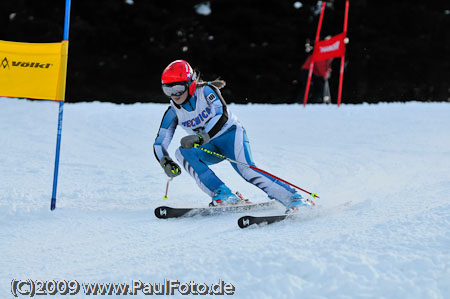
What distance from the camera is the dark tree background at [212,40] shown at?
17.0 meters

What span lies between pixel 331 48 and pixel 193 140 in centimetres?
745

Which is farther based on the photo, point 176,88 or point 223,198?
point 223,198

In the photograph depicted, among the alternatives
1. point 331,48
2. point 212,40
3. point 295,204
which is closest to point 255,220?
point 295,204

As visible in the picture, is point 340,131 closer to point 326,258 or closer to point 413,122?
point 413,122

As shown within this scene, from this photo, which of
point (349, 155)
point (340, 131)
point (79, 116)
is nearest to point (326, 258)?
point (349, 155)

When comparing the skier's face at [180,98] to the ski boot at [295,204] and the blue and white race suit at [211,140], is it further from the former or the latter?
the ski boot at [295,204]

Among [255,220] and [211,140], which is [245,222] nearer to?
[255,220]

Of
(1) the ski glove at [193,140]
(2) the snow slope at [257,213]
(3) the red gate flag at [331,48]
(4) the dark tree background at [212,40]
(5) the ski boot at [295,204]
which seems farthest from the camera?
(4) the dark tree background at [212,40]

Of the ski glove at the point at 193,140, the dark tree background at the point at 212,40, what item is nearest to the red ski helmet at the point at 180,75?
the ski glove at the point at 193,140

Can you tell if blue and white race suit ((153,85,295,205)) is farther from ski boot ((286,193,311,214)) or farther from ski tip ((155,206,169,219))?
ski tip ((155,206,169,219))

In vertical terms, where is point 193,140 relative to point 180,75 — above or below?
below

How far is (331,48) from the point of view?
35.6 ft

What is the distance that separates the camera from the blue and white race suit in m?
4.23

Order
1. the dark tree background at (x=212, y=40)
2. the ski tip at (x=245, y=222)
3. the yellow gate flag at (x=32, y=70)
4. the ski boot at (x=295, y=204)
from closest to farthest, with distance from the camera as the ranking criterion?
the ski tip at (x=245, y=222)
the ski boot at (x=295, y=204)
the yellow gate flag at (x=32, y=70)
the dark tree background at (x=212, y=40)
